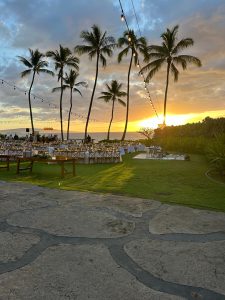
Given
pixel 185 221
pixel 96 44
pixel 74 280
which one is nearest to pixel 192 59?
pixel 96 44

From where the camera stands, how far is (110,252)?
3.82 m

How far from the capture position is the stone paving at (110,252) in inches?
118

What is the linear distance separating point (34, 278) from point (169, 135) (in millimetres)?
29049

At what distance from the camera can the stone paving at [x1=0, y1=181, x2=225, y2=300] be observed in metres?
2.99

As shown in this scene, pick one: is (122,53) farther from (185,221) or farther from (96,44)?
(185,221)

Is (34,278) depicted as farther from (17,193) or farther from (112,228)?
(17,193)

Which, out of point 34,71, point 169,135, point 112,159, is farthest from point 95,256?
point 34,71

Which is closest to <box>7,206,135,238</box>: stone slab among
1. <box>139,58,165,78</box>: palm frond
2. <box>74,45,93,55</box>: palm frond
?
<box>139,58,165,78</box>: palm frond

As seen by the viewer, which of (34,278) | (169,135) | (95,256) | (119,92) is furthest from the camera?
(119,92)

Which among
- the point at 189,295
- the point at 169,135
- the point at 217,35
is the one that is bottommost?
the point at 189,295

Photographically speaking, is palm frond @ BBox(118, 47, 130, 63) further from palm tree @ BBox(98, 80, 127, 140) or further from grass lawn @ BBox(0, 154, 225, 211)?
grass lawn @ BBox(0, 154, 225, 211)

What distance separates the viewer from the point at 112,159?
641 inches

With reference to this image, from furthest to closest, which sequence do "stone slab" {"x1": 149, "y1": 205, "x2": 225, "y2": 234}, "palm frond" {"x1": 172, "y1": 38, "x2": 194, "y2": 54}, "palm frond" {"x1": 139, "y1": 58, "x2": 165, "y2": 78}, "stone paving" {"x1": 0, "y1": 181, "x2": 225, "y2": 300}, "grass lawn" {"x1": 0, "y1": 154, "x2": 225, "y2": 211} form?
"palm frond" {"x1": 139, "y1": 58, "x2": 165, "y2": 78}, "palm frond" {"x1": 172, "y1": 38, "x2": 194, "y2": 54}, "grass lawn" {"x1": 0, "y1": 154, "x2": 225, "y2": 211}, "stone slab" {"x1": 149, "y1": 205, "x2": 225, "y2": 234}, "stone paving" {"x1": 0, "y1": 181, "x2": 225, "y2": 300}

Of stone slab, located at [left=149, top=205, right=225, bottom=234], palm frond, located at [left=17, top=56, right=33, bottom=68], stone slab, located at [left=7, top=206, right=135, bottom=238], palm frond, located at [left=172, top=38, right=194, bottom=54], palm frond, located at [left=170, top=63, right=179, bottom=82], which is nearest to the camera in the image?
stone slab, located at [left=7, top=206, right=135, bottom=238]
